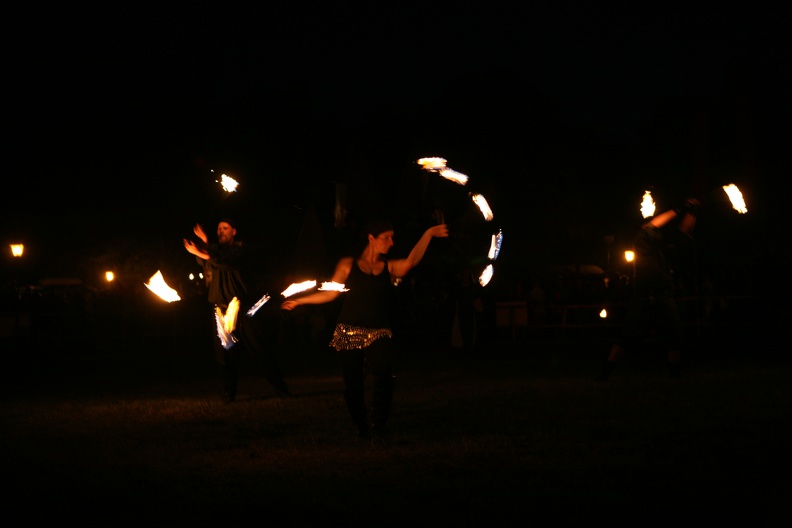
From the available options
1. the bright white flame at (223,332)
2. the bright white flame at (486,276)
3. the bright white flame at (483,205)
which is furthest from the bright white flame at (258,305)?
the bright white flame at (483,205)

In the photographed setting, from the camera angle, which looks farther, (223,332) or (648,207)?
(648,207)

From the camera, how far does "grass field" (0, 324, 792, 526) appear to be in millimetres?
6449

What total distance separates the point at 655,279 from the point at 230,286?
5.24 meters

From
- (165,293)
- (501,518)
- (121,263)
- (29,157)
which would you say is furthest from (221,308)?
(29,157)

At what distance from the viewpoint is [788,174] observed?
41.1m

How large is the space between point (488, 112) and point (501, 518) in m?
35.0

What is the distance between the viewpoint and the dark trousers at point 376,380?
9.50 m

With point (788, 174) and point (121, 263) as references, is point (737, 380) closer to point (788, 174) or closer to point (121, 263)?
point (788, 174)

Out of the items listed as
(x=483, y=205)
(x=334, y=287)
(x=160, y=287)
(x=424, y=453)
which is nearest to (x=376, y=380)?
(x=334, y=287)

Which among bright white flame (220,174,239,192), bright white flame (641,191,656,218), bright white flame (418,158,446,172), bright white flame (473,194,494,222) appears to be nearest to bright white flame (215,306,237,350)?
bright white flame (220,174,239,192)

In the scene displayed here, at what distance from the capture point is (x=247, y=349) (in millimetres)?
13047

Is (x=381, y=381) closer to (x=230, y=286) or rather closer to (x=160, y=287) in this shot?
(x=230, y=286)

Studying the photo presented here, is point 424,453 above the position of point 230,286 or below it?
below

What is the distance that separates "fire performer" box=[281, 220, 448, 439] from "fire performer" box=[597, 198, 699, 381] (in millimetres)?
4794
